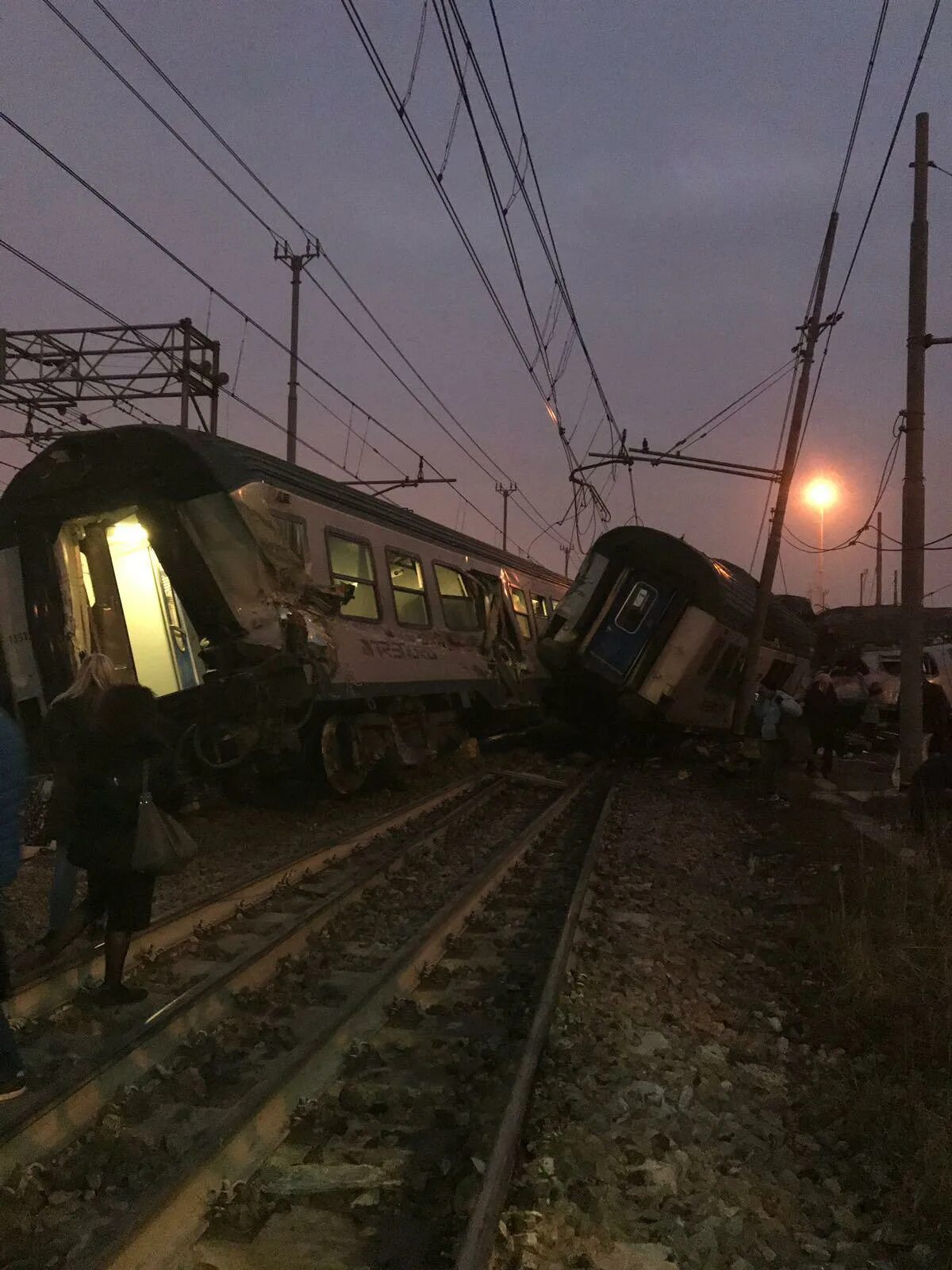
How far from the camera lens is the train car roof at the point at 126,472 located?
8.56m

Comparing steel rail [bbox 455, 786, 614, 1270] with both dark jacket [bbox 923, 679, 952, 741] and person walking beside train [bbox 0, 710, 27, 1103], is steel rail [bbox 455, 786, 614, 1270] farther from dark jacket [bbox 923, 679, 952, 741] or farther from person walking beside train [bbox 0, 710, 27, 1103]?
dark jacket [bbox 923, 679, 952, 741]

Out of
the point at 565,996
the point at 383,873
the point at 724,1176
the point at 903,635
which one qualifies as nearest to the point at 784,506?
the point at 903,635

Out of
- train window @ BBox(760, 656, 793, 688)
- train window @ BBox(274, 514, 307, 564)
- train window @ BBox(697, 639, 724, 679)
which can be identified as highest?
train window @ BBox(274, 514, 307, 564)

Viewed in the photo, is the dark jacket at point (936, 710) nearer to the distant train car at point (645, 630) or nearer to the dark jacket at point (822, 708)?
the dark jacket at point (822, 708)

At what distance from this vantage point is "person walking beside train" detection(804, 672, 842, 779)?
14.9m

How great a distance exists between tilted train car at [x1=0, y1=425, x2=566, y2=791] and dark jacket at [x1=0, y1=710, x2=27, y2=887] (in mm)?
4860

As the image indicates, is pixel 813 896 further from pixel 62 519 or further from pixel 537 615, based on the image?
pixel 537 615

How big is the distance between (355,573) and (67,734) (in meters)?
6.04

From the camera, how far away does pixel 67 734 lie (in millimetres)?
4590

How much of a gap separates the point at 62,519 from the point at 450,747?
6614 mm

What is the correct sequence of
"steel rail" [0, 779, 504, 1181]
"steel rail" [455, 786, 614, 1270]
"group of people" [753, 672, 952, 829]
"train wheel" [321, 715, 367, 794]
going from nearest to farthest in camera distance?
"steel rail" [455, 786, 614, 1270]
"steel rail" [0, 779, 504, 1181]
"train wheel" [321, 715, 367, 794]
"group of people" [753, 672, 952, 829]

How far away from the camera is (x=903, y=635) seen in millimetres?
Result: 11281

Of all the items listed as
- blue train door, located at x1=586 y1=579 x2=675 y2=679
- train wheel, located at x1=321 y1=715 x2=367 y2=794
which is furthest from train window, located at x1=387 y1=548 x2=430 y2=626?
blue train door, located at x1=586 y1=579 x2=675 y2=679

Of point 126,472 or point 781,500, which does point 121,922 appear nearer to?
point 126,472
